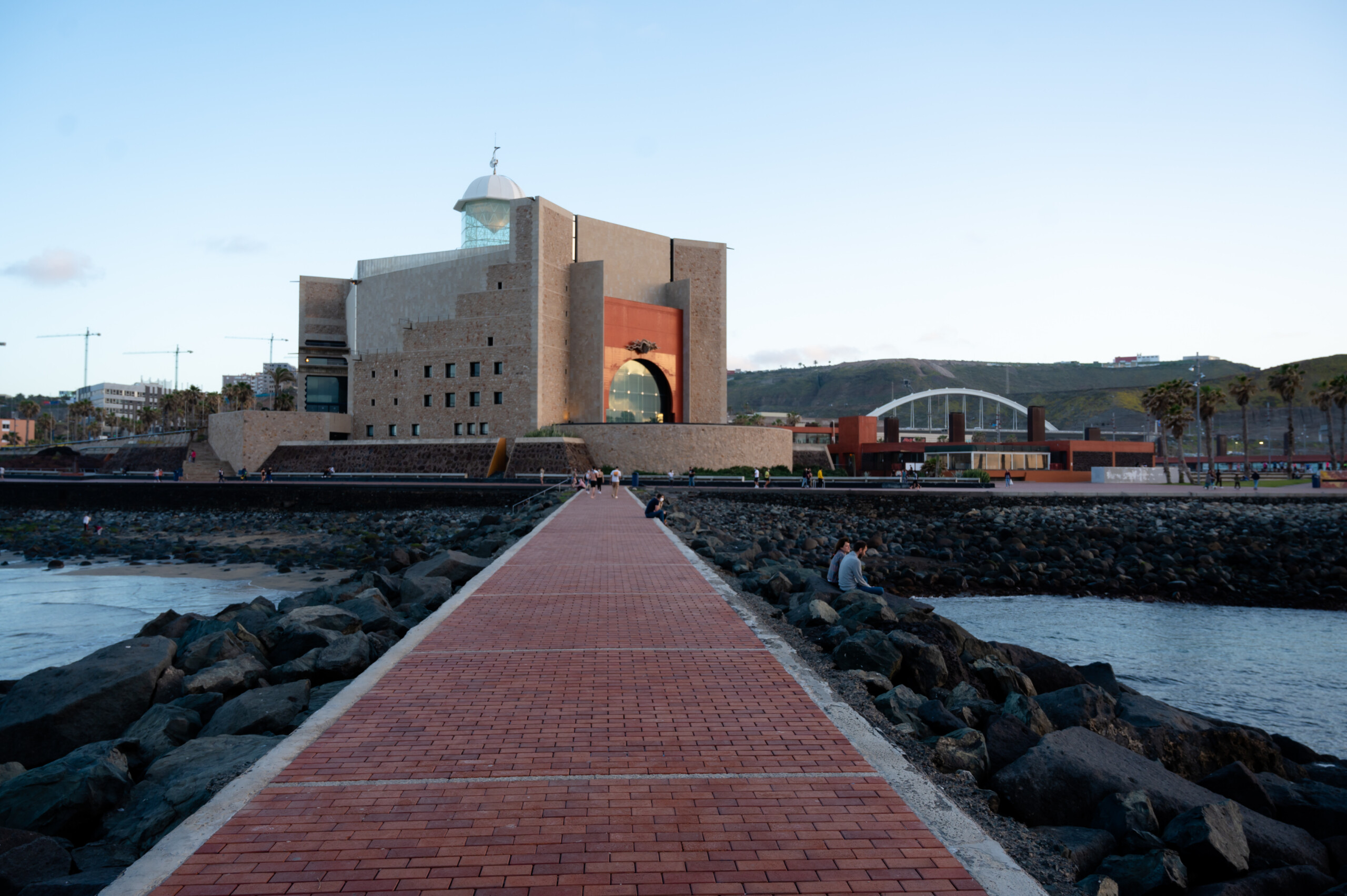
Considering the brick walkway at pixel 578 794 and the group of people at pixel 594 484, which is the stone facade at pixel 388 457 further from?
the brick walkway at pixel 578 794

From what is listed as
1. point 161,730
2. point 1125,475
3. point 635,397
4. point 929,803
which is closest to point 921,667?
point 929,803

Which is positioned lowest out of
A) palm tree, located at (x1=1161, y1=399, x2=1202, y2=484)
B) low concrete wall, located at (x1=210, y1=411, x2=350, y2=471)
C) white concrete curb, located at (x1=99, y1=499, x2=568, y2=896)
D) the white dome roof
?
white concrete curb, located at (x1=99, y1=499, x2=568, y2=896)

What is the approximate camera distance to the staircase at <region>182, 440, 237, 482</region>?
184 ft

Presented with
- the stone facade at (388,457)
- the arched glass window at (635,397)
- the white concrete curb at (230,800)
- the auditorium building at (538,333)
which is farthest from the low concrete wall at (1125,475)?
the white concrete curb at (230,800)

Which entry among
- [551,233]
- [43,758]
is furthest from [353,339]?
[43,758]

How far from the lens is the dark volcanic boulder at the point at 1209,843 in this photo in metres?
4.90

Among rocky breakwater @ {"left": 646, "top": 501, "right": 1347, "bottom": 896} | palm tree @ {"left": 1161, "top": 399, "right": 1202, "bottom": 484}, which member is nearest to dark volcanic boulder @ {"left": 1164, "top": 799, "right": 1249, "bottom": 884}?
rocky breakwater @ {"left": 646, "top": 501, "right": 1347, "bottom": 896}

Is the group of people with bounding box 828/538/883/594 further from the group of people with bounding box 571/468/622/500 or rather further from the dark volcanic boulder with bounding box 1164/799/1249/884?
the group of people with bounding box 571/468/622/500

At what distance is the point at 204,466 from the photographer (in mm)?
57906

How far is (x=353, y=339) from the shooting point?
62.4 m

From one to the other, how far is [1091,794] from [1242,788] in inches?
80.6

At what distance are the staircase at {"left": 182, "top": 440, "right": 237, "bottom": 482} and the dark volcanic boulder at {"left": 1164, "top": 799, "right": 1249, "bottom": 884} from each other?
192 ft

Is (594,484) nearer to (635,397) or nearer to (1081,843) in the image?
(635,397)

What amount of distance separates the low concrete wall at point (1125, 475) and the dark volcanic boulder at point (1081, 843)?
6148 centimetres
